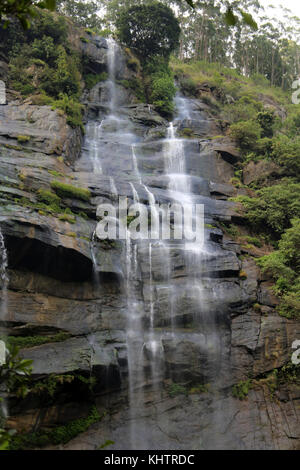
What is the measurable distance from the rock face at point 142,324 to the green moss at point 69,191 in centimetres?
28

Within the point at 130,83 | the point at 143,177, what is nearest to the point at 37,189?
the point at 143,177

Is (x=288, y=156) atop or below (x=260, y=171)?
atop

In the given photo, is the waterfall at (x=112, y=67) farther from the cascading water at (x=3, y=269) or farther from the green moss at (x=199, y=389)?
the green moss at (x=199, y=389)

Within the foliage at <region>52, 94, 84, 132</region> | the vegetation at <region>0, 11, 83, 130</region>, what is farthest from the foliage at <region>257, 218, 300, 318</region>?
the vegetation at <region>0, 11, 83, 130</region>

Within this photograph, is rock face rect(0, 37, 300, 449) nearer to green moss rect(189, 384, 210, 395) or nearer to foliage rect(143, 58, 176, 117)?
green moss rect(189, 384, 210, 395)

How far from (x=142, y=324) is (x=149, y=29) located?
82.3ft

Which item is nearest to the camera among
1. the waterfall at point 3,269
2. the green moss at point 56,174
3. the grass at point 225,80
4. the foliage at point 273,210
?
the waterfall at point 3,269

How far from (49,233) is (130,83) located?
65.2 feet

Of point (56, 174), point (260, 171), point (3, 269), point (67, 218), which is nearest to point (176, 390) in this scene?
point (3, 269)

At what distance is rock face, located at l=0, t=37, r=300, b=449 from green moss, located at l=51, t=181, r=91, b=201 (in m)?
0.28

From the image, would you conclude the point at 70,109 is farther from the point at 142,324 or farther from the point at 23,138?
the point at 142,324

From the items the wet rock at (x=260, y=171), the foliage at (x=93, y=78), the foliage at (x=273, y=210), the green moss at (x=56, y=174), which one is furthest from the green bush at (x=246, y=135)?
the green moss at (x=56, y=174)

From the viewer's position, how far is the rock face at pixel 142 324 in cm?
1105

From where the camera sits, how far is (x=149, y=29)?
1168 inches
